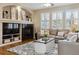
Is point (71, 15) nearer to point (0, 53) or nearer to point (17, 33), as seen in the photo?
point (17, 33)

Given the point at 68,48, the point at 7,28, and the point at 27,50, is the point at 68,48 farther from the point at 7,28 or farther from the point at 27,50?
the point at 7,28

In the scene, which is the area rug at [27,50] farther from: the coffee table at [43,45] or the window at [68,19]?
the window at [68,19]

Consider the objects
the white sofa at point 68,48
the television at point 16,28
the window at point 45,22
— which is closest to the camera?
the white sofa at point 68,48

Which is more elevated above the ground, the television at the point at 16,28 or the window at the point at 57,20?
the window at the point at 57,20

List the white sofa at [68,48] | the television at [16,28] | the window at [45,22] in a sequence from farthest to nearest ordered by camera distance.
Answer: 1. the television at [16,28]
2. the window at [45,22]
3. the white sofa at [68,48]

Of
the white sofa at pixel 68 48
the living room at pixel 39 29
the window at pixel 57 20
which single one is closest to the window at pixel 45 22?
the living room at pixel 39 29

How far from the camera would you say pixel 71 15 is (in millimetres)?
2631

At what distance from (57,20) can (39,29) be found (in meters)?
0.42

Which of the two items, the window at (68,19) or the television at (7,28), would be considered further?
the television at (7,28)

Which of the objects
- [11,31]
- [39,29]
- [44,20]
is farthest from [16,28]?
[44,20]

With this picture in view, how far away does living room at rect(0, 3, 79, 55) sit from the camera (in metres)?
2.59

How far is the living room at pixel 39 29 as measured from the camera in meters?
2.59

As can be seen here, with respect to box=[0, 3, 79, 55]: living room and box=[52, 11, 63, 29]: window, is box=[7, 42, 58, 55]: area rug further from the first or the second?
box=[52, 11, 63, 29]: window

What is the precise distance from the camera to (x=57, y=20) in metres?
2.75
